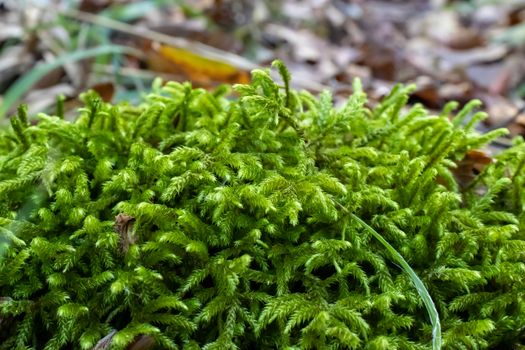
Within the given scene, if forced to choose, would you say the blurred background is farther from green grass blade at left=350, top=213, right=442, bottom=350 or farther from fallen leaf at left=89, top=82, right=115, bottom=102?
green grass blade at left=350, top=213, right=442, bottom=350

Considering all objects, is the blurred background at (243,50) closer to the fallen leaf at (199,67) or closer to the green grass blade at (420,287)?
the fallen leaf at (199,67)

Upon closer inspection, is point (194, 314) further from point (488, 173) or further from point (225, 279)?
point (488, 173)

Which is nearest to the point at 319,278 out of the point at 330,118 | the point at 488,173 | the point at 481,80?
the point at 330,118

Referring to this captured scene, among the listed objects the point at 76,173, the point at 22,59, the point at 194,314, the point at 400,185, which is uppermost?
the point at 400,185

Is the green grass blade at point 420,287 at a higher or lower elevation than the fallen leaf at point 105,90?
higher

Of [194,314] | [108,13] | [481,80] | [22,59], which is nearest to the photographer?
[194,314]

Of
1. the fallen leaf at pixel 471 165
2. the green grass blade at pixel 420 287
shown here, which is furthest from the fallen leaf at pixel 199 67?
the green grass blade at pixel 420 287

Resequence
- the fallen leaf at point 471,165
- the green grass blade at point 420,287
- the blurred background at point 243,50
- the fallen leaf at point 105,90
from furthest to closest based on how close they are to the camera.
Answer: the blurred background at point 243,50
the fallen leaf at point 105,90
the fallen leaf at point 471,165
the green grass blade at point 420,287
